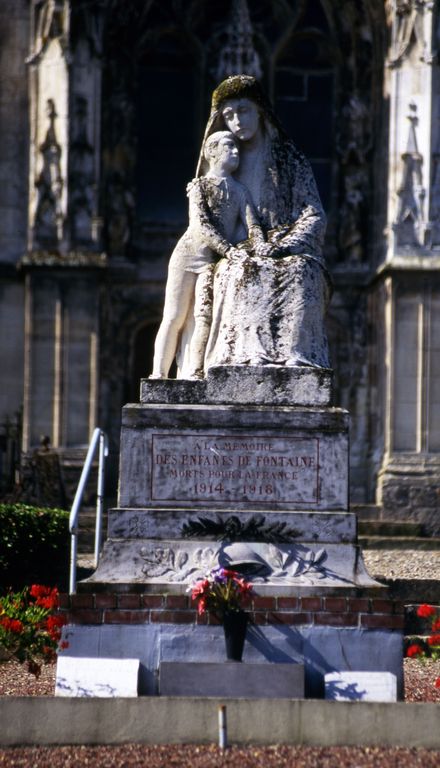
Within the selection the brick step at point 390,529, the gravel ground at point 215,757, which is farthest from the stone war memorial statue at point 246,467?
the brick step at point 390,529

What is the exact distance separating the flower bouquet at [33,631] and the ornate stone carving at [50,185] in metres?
12.1

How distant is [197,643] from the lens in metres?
10.5

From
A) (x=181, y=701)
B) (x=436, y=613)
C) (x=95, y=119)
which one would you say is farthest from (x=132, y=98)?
(x=181, y=701)

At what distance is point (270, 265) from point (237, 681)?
9.40 ft

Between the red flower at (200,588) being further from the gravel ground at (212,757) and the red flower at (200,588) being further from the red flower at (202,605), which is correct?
the gravel ground at (212,757)

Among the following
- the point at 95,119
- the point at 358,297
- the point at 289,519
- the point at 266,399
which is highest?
the point at 95,119

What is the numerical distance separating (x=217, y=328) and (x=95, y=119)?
1415cm

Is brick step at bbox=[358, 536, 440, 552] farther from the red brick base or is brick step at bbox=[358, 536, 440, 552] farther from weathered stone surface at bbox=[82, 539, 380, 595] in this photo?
the red brick base

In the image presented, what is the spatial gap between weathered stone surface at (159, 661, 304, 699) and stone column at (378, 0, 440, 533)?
14.2 metres

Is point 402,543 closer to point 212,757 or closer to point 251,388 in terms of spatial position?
point 251,388

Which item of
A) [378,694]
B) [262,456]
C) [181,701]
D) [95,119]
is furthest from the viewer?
[95,119]

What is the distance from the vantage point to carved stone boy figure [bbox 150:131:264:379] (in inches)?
456

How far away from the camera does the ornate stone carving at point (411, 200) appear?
24.5m

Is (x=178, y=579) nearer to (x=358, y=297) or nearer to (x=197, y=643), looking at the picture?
(x=197, y=643)
